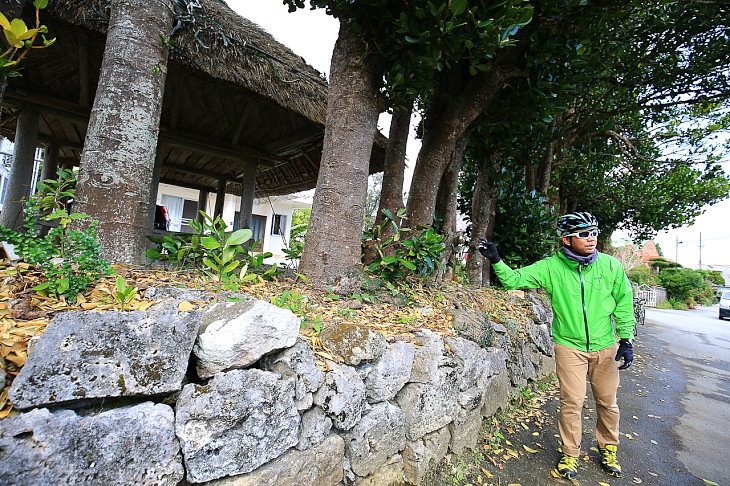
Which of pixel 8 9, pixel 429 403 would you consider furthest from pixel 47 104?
pixel 429 403

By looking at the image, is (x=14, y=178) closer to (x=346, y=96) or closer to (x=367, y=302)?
(x=346, y=96)

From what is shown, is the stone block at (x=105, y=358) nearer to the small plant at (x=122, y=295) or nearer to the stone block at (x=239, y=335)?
the stone block at (x=239, y=335)

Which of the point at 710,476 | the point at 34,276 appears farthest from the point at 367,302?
the point at 710,476

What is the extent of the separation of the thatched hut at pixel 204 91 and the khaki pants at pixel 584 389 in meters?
4.51

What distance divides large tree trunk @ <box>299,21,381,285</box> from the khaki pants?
2.04m

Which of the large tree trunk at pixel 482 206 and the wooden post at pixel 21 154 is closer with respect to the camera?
the wooden post at pixel 21 154

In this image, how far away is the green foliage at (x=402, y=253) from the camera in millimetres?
3453

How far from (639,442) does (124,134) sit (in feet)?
17.0

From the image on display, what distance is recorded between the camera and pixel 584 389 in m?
2.96

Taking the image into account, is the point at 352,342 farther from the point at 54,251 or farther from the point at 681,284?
the point at 681,284

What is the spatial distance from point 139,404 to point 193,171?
8283 mm

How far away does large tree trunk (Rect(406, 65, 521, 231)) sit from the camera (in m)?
4.18

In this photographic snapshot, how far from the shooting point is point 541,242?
6875 millimetres

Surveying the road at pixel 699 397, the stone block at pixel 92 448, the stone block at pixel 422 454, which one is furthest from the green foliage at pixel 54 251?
the road at pixel 699 397
